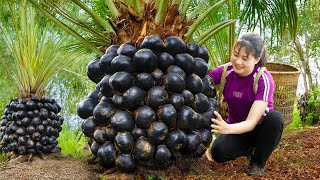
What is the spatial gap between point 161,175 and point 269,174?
71 cm

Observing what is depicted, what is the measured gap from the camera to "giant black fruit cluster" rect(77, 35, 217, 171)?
2520mm

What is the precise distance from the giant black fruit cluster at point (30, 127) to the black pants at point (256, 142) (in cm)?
220

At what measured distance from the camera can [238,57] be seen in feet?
9.76

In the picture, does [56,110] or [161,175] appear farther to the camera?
[56,110]

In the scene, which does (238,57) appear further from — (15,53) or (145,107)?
(15,53)

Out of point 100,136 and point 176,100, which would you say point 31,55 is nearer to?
point 100,136

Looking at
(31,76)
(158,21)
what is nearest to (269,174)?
(158,21)

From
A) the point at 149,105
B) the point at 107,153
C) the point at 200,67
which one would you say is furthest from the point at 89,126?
the point at 200,67

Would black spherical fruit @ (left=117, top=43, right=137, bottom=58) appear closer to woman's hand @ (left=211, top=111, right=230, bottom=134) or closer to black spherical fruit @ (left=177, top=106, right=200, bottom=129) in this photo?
black spherical fruit @ (left=177, top=106, right=200, bottom=129)

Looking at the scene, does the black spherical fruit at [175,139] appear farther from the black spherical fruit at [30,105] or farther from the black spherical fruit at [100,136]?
the black spherical fruit at [30,105]

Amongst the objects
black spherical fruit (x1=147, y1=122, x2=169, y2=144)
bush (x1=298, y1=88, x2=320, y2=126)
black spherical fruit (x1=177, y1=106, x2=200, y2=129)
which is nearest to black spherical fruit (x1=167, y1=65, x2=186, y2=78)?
black spherical fruit (x1=177, y1=106, x2=200, y2=129)

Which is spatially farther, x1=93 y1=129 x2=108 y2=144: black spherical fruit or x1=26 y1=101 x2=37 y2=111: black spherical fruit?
x1=26 y1=101 x2=37 y2=111: black spherical fruit

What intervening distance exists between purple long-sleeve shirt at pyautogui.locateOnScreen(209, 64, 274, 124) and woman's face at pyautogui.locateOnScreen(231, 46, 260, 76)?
9 centimetres

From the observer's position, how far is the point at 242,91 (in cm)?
308
